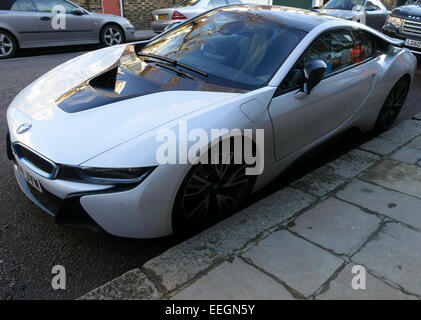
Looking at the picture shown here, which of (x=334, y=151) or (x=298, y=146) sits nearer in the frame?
(x=298, y=146)

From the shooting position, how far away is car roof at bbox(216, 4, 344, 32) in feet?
9.98

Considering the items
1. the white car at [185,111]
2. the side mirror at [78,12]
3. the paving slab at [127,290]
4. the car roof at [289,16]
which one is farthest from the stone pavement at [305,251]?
the side mirror at [78,12]

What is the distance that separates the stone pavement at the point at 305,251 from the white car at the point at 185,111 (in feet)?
0.73

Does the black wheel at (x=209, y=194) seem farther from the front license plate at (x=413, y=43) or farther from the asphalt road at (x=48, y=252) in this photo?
the front license plate at (x=413, y=43)

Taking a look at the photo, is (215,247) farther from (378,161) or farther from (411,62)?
(411,62)

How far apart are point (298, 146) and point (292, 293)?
4.33 ft

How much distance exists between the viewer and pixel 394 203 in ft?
9.53

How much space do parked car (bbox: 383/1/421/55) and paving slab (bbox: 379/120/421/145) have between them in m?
3.48

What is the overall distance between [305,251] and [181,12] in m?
8.01

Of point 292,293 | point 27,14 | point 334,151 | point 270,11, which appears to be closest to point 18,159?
point 292,293

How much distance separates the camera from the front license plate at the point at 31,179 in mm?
2156

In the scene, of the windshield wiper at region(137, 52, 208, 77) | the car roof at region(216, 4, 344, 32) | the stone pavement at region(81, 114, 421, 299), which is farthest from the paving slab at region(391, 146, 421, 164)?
the windshield wiper at region(137, 52, 208, 77)

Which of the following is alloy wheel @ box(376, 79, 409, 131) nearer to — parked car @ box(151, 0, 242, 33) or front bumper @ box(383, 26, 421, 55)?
front bumper @ box(383, 26, 421, 55)
